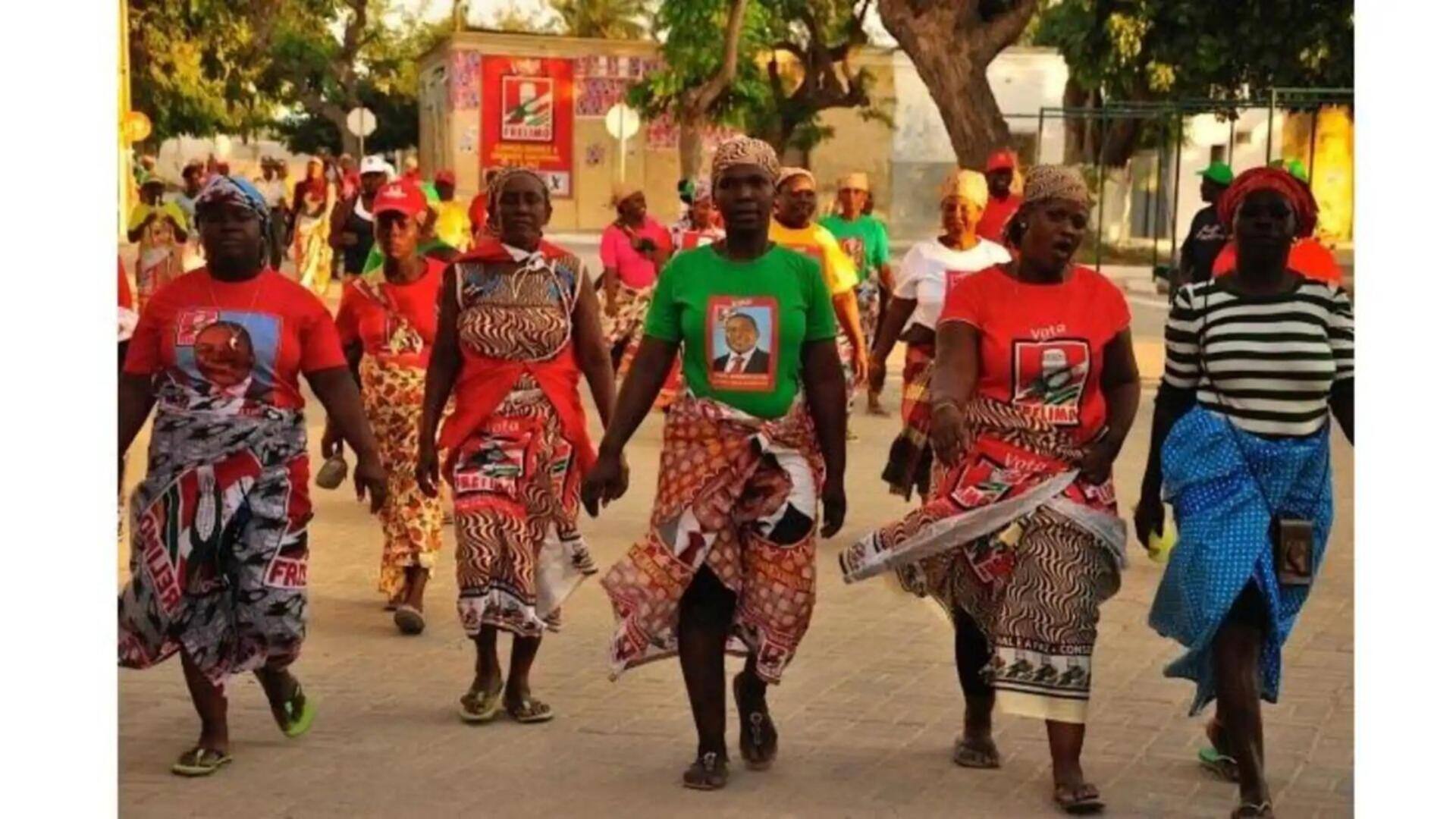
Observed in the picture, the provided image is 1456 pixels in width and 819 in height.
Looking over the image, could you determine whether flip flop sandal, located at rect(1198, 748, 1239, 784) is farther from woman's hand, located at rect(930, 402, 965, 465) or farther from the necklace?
the necklace

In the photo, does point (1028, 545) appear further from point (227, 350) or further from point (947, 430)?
point (227, 350)

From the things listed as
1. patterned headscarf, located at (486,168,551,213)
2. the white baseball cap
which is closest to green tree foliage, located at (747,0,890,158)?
the white baseball cap

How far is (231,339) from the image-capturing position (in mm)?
6160

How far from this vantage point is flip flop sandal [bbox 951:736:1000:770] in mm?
6422

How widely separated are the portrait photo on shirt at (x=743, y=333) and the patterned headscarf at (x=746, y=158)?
355 mm

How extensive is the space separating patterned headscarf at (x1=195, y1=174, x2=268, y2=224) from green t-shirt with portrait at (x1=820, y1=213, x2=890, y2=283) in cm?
792

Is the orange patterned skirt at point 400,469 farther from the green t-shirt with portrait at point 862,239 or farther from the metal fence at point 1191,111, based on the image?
the metal fence at point 1191,111

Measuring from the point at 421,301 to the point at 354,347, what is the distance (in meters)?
0.36

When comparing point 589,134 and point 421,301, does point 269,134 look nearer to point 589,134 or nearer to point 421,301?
point 589,134

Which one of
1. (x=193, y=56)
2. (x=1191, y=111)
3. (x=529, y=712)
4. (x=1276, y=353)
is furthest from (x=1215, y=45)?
(x=193, y=56)

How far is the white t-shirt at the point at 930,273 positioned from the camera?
9.74m

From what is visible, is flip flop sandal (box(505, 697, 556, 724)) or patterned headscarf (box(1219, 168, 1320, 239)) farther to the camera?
flip flop sandal (box(505, 697, 556, 724))

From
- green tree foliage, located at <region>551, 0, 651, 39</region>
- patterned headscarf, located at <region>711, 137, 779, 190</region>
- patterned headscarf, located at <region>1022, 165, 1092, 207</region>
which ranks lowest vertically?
patterned headscarf, located at <region>1022, 165, 1092, 207</region>

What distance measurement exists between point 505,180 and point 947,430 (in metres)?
1.88
